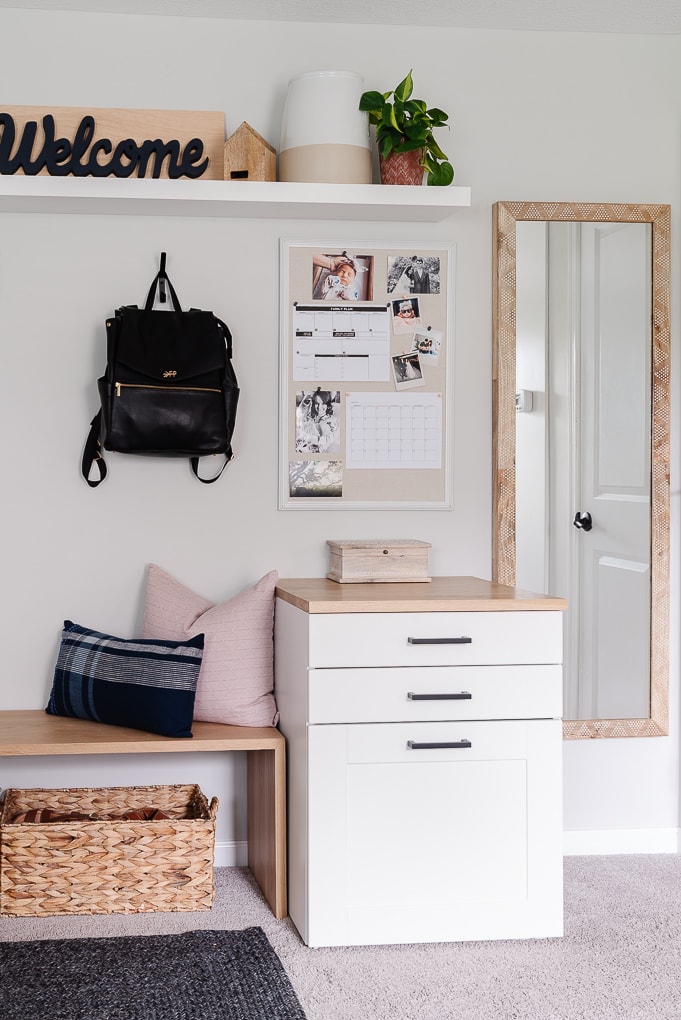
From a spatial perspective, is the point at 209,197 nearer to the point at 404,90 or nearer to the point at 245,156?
the point at 245,156

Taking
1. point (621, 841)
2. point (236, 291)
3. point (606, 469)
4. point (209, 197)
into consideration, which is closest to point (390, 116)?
point (209, 197)

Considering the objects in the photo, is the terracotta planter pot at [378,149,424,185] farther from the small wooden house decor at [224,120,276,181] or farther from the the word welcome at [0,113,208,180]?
the the word welcome at [0,113,208,180]

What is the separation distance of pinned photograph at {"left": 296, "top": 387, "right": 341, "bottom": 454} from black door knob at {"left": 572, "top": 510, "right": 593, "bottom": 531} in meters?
0.75

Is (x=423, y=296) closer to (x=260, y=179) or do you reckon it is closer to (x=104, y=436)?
(x=260, y=179)

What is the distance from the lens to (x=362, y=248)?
3.05 m

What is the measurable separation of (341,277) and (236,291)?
0.31 meters

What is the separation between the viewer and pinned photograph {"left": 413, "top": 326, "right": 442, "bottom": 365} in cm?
308

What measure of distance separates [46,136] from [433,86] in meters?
1.13

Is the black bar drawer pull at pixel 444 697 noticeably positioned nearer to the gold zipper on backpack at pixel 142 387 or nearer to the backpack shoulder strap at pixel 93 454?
the gold zipper on backpack at pixel 142 387

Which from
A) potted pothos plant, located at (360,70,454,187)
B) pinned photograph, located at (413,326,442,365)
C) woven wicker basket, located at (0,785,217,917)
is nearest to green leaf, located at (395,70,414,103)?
potted pothos plant, located at (360,70,454,187)

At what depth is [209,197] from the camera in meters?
2.83

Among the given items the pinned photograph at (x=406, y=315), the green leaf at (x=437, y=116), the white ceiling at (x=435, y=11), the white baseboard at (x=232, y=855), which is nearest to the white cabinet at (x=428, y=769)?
the white baseboard at (x=232, y=855)

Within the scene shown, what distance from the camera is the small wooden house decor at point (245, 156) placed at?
2.83 m

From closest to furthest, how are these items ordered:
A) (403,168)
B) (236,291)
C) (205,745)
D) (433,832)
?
(433,832), (205,745), (403,168), (236,291)
